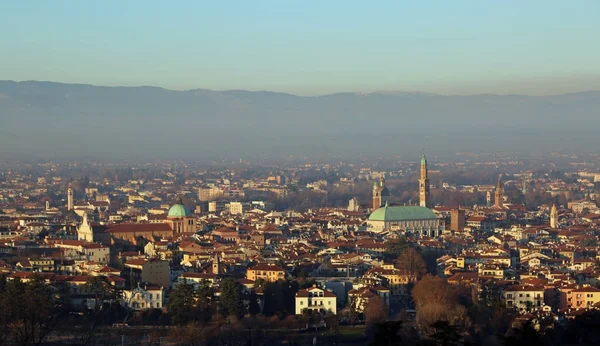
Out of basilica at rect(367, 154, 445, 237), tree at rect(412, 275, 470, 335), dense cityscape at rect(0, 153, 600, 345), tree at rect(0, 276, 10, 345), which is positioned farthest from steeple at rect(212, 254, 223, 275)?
basilica at rect(367, 154, 445, 237)

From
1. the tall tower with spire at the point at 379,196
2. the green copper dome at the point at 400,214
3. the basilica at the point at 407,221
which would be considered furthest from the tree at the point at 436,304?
the tall tower with spire at the point at 379,196

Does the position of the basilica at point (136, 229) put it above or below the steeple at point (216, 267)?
below

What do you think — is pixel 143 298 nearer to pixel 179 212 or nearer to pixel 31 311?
pixel 31 311

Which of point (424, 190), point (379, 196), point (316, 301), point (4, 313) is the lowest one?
point (379, 196)

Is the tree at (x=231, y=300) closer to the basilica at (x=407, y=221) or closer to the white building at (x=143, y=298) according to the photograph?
the white building at (x=143, y=298)

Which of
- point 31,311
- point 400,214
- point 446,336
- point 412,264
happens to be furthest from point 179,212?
point 446,336

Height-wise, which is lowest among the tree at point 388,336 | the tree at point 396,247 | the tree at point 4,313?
the tree at point 396,247

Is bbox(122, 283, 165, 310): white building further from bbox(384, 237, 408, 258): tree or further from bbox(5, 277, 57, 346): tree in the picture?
bbox(384, 237, 408, 258): tree
